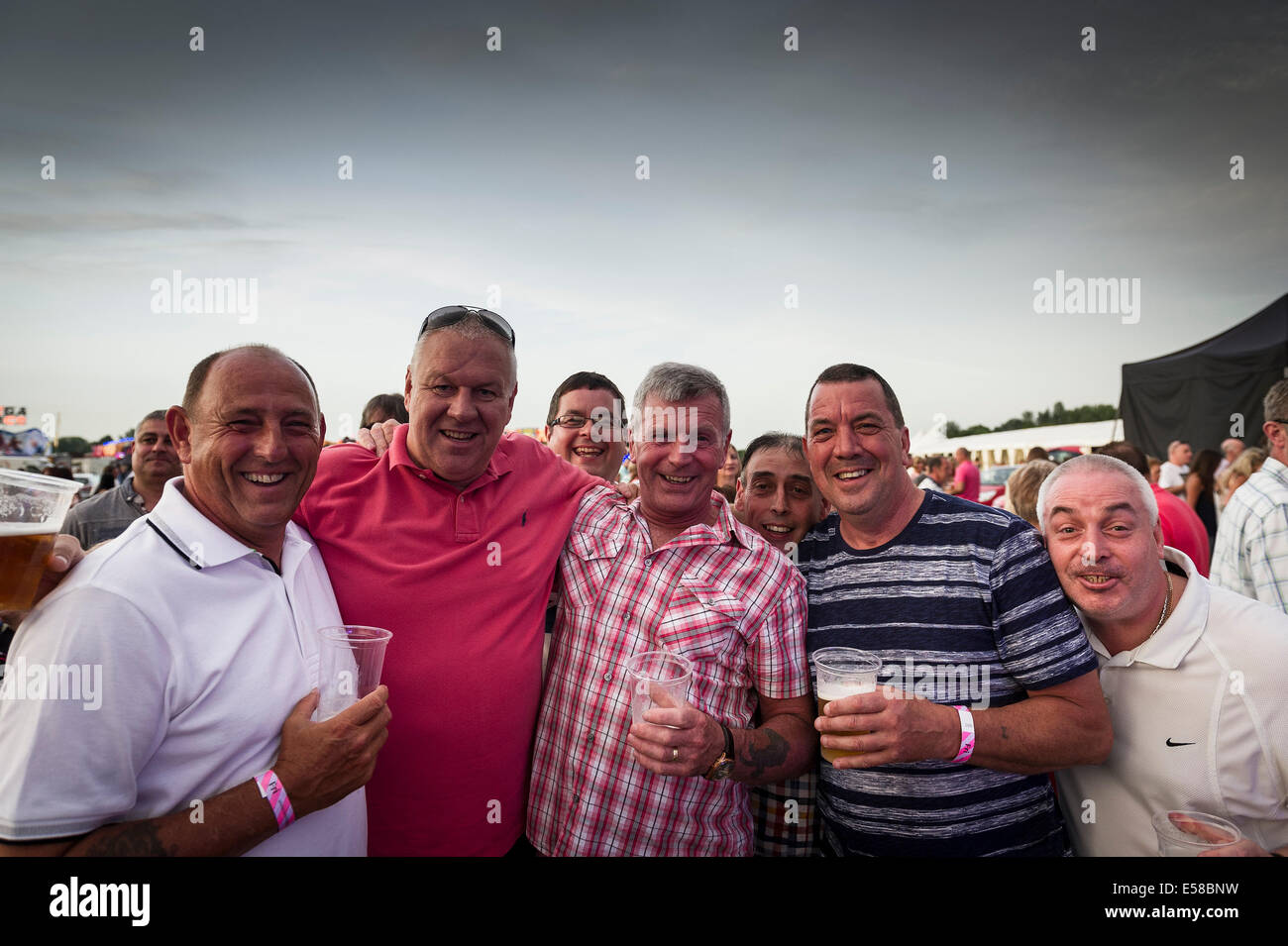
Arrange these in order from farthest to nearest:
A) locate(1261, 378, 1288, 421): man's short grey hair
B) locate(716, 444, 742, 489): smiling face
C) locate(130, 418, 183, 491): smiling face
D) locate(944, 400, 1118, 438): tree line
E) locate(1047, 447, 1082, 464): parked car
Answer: locate(944, 400, 1118, 438): tree line → locate(1047, 447, 1082, 464): parked car → locate(716, 444, 742, 489): smiling face → locate(130, 418, 183, 491): smiling face → locate(1261, 378, 1288, 421): man's short grey hair

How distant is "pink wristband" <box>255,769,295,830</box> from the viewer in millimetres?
1887

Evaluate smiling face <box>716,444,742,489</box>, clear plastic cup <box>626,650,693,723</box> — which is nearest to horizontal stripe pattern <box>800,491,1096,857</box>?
clear plastic cup <box>626,650,693,723</box>

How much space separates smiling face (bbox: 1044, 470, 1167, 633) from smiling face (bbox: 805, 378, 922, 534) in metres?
0.54

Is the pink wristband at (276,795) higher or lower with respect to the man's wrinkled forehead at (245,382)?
lower

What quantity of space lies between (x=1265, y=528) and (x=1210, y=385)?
233 inches

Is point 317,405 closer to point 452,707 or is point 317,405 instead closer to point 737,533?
point 452,707

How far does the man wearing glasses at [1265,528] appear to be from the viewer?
4137 millimetres

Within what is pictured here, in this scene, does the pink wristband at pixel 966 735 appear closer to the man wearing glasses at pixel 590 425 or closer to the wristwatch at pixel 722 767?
the wristwatch at pixel 722 767

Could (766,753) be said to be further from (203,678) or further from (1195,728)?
(203,678)

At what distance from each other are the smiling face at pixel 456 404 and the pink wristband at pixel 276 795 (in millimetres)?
1236

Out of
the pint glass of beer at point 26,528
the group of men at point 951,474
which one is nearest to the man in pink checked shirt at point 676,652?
the pint glass of beer at point 26,528

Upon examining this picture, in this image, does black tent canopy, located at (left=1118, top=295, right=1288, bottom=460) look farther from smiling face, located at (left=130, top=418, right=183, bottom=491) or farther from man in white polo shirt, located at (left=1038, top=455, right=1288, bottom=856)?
smiling face, located at (left=130, top=418, right=183, bottom=491)
